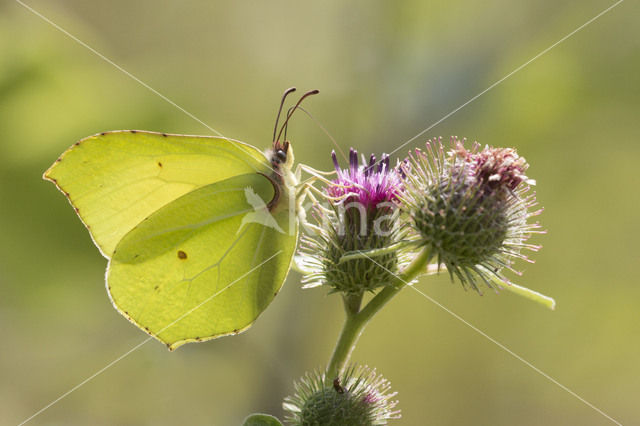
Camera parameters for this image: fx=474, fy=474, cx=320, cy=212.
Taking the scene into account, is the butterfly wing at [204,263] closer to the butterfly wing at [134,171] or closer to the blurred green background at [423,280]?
the butterfly wing at [134,171]

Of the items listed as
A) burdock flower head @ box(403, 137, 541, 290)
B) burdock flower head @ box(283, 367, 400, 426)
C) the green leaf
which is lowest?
the green leaf

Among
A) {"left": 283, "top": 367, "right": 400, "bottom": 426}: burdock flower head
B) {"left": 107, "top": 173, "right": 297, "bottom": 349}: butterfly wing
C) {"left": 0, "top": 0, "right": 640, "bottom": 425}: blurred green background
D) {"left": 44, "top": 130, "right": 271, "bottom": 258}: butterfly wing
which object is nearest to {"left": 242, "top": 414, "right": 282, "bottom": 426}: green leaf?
{"left": 283, "top": 367, "right": 400, "bottom": 426}: burdock flower head

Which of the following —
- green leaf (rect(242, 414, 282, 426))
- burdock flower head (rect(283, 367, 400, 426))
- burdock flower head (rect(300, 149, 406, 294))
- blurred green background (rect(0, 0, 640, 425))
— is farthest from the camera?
blurred green background (rect(0, 0, 640, 425))

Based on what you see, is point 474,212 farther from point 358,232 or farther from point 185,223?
point 185,223

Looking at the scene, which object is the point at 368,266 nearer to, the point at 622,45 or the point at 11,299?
the point at 11,299

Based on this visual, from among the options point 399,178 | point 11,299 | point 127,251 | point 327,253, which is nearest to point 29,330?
point 11,299

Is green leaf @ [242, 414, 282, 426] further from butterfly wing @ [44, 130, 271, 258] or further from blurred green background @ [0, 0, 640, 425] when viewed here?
blurred green background @ [0, 0, 640, 425]

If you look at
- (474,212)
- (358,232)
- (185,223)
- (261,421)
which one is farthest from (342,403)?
(185,223)
